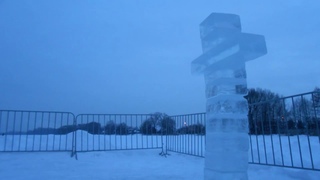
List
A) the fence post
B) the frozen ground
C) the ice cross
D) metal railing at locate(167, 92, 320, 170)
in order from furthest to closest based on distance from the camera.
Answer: the fence post, metal railing at locate(167, 92, 320, 170), the frozen ground, the ice cross

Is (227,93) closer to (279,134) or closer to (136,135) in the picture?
(279,134)

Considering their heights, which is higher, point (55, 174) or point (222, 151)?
point (222, 151)

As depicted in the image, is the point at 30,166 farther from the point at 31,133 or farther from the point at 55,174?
the point at 31,133

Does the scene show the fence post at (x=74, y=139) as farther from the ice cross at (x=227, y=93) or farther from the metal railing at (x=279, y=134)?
the ice cross at (x=227, y=93)

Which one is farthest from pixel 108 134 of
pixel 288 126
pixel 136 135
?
pixel 288 126

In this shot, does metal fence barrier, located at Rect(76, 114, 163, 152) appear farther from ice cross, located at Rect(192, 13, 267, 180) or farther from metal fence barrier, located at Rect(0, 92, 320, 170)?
ice cross, located at Rect(192, 13, 267, 180)

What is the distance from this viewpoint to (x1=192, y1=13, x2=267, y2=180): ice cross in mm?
1658

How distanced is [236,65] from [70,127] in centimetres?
693

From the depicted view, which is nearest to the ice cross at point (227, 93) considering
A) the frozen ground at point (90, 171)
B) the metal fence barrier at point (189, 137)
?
the frozen ground at point (90, 171)

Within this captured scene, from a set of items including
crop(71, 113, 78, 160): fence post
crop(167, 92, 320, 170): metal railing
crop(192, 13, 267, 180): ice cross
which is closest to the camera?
crop(192, 13, 267, 180): ice cross

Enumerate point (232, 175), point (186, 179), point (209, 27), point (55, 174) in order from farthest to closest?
point (55, 174) → point (186, 179) → point (209, 27) → point (232, 175)

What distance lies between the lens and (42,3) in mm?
15531

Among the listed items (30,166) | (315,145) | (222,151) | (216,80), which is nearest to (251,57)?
(216,80)

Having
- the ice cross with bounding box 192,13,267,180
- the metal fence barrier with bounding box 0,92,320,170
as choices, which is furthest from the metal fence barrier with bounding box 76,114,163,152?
the ice cross with bounding box 192,13,267,180
